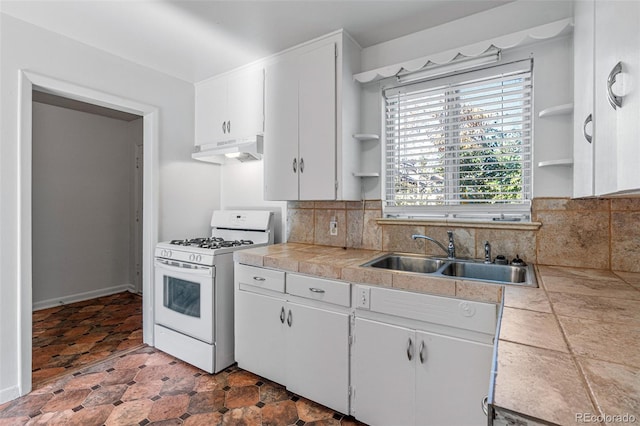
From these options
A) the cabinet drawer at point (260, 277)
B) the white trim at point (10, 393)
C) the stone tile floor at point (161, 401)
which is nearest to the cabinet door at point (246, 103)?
the cabinet drawer at point (260, 277)

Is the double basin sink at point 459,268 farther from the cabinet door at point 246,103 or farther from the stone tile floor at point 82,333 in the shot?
the stone tile floor at point 82,333

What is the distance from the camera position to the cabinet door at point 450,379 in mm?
1379

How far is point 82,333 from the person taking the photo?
3.00m

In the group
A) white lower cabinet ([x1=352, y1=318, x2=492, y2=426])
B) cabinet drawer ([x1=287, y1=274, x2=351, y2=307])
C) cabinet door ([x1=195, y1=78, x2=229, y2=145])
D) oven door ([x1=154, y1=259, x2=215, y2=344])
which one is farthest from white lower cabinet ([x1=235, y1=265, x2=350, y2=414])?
cabinet door ([x1=195, y1=78, x2=229, y2=145])

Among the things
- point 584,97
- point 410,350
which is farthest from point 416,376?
point 584,97

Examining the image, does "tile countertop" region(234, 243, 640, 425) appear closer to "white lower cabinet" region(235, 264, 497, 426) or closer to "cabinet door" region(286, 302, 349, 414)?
"white lower cabinet" region(235, 264, 497, 426)

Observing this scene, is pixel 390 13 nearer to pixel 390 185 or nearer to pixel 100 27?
pixel 390 185

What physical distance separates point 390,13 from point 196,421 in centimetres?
270

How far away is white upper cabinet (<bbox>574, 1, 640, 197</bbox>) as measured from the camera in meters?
0.69

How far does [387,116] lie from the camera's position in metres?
2.36

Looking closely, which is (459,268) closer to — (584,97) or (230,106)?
(584,97)

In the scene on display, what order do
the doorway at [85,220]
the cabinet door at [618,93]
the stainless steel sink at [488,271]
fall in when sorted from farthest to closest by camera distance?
the doorway at [85,220], the stainless steel sink at [488,271], the cabinet door at [618,93]

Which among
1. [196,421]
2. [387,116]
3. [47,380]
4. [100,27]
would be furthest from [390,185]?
[47,380]

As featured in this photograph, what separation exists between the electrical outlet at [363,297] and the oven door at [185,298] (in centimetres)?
112
